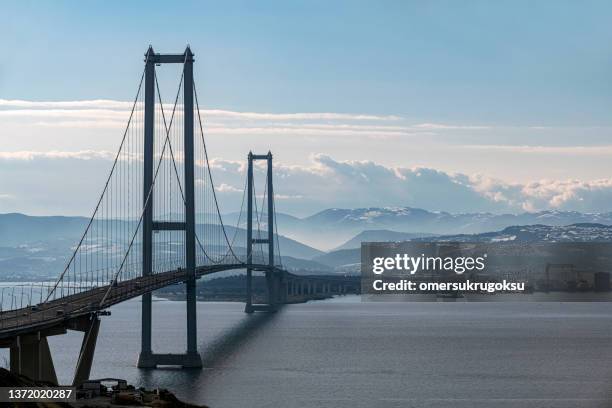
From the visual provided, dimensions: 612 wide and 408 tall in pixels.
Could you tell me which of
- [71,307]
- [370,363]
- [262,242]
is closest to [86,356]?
[71,307]

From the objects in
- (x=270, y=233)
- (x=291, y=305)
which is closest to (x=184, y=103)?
(x=270, y=233)

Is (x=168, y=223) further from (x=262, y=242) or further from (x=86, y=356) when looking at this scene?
(x=262, y=242)

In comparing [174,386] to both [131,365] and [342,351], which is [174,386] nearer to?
[131,365]

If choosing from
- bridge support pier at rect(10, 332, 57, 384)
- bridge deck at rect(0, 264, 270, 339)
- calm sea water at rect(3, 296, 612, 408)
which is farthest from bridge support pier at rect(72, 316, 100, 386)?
calm sea water at rect(3, 296, 612, 408)

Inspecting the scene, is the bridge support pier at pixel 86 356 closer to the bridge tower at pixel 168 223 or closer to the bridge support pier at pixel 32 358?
the bridge support pier at pixel 32 358

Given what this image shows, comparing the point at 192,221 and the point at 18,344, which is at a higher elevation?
the point at 192,221

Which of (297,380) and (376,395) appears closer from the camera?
(376,395)

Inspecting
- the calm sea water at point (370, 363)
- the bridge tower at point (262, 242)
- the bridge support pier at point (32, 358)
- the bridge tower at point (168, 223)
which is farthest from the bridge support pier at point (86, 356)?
the bridge tower at point (262, 242)

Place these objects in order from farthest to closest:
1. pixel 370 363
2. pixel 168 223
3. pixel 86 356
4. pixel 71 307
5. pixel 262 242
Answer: pixel 262 242
pixel 370 363
pixel 168 223
pixel 71 307
pixel 86 356
